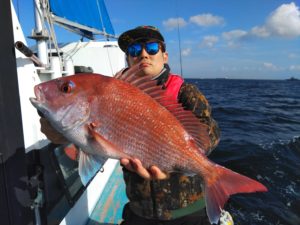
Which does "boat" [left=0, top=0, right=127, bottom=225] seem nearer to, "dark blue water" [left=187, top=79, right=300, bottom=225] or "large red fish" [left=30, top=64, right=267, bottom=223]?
"large red fish" [left=30, top=64, right=267, bottom=223]

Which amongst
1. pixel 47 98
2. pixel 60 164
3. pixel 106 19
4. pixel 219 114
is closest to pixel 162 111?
pixel 47 98

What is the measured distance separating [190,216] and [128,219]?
552mm

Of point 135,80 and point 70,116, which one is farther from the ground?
point 135,80

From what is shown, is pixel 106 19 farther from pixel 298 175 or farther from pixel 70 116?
pixel 70 116

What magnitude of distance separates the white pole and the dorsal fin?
2.68m

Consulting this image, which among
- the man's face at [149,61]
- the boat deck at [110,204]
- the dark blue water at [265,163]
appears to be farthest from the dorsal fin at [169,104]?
the dark blue water at [265,163]

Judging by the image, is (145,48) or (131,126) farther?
(145,48)

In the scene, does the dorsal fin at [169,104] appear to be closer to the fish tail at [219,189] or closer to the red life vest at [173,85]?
the fish tail at [219,189]

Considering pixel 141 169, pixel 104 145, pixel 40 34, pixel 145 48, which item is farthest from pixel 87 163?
pixel 40 34

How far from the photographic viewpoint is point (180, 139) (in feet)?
6.48

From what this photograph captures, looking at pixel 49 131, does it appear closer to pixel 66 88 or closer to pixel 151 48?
pixel 66 88

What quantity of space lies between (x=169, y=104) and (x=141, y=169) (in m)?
0.45

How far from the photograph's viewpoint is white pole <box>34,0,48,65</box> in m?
4.31

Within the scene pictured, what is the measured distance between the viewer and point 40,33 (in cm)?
458
